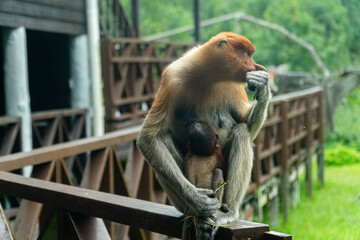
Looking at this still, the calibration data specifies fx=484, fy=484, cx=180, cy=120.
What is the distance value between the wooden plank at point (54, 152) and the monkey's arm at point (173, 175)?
3.06ft

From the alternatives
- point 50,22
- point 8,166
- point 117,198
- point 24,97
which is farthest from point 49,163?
point 50,22

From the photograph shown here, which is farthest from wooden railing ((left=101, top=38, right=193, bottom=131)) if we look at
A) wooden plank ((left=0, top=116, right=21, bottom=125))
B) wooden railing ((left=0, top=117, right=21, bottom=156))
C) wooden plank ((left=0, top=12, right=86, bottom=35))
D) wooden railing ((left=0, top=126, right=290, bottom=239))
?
wooden railing ((left=0, top=126, right=290, bottom=239))

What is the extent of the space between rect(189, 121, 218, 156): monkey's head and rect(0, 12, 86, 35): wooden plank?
375 centimetres

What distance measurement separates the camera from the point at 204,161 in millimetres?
2281

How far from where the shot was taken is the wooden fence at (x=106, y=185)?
6.91 ft

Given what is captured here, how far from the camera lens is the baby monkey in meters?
2.26

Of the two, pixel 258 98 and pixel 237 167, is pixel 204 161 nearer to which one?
pixel 237 167

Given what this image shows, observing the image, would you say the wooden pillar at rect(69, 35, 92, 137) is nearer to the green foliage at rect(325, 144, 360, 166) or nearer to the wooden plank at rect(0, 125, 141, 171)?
the wooden plank at rect(0, 125, 141, 171)

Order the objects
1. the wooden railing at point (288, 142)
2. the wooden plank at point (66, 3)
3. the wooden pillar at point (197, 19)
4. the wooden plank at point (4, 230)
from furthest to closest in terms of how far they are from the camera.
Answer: the wooden pillar at point (197, 19)
the wooden railing at point (288, 142)
the wooden plank at point (66, 3)
the wooden plank at point (4, 230)

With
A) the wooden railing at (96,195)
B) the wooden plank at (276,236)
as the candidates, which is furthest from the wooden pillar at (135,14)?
the wooden plank at (276,236)

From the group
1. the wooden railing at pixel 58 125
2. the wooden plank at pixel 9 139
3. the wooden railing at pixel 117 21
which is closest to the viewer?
the wooden plank at pixel 9 139

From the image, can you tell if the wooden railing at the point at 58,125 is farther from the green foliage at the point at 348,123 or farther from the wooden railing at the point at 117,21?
the green foliage at the point at 348,123

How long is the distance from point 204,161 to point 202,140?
104 millimetres

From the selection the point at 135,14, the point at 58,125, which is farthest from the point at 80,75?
the point at 135,14
